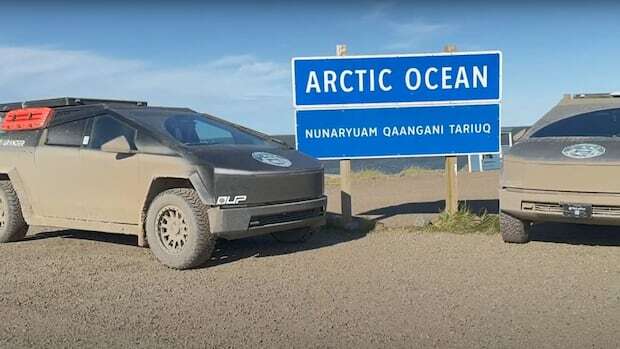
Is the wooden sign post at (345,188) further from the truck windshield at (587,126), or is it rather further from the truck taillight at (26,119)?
the truck taillight at (26,119)

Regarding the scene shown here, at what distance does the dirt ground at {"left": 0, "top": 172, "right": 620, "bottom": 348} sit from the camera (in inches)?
180

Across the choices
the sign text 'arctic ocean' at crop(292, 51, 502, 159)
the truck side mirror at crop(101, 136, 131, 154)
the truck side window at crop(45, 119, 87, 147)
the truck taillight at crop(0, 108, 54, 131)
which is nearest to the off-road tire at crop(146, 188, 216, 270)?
the truck side mirror at crop(101, 136, 131, 154)

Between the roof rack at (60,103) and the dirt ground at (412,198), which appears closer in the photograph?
the roof rack at (60,103)

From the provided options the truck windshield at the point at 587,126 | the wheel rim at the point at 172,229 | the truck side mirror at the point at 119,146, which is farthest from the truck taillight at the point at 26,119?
the truck windshield at the point at 587,126

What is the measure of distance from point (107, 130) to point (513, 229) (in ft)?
15.5

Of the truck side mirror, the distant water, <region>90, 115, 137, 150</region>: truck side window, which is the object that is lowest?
the distant water

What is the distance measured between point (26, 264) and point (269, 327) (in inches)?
145

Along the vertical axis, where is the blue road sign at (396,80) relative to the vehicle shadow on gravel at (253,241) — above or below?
above

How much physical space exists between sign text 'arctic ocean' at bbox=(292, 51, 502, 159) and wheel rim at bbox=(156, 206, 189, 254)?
10.1 ft

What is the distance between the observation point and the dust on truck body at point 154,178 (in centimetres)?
667

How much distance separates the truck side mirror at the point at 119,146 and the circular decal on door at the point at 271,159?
133cm

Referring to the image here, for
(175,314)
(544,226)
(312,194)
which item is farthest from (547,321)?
(544,226)

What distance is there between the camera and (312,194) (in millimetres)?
7488

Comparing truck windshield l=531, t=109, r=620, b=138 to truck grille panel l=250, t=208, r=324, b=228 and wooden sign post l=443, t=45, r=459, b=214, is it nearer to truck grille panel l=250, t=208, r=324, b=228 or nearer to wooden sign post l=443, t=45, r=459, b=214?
wooden sign post l=443, t=45, r=459, b=214
